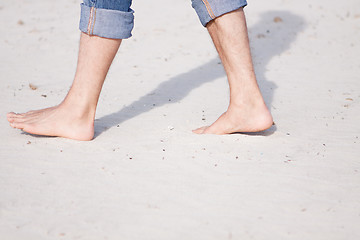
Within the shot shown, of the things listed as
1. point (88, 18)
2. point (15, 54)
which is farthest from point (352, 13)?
point (88, 18)

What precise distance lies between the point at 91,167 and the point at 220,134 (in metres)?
0.72

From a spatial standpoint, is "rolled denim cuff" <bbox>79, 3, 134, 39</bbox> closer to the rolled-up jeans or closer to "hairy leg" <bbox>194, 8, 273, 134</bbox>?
the rolled-up jeans

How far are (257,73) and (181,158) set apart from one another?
2.00 metres

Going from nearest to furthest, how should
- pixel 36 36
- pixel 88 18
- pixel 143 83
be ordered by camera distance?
1. pixel 88 18
2. pixel 143 83
3. pixel 36 36

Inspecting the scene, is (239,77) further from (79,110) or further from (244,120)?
(79,110)

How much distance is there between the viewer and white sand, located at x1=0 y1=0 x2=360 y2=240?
5.81 feet

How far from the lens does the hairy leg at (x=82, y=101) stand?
2.35 meters

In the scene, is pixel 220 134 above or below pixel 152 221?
below

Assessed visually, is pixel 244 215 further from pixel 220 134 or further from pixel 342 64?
pixel 342 64

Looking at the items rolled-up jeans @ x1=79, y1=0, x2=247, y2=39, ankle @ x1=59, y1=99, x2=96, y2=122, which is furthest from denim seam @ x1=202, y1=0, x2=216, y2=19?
ankle @ x1=59, y1=99, x2=96, y2=122

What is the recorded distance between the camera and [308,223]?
70.4 inches

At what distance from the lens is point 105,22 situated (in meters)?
2.29

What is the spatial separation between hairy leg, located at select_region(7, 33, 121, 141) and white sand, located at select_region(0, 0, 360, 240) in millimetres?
63

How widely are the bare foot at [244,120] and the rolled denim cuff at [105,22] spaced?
2.20 feet
